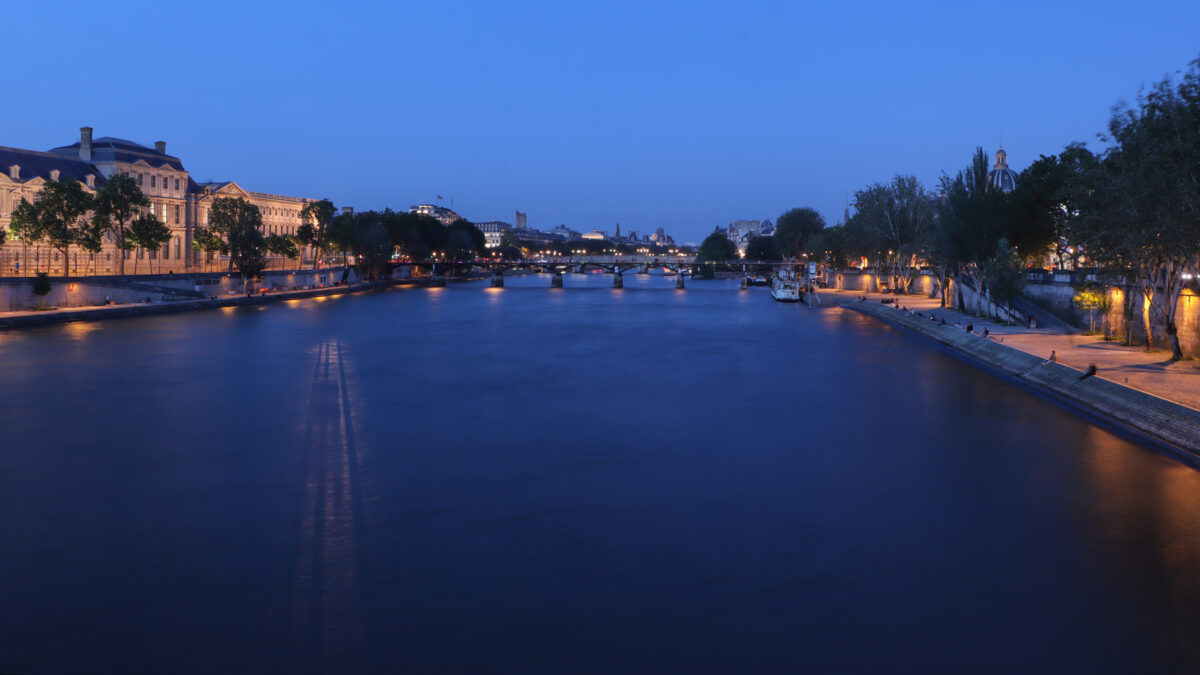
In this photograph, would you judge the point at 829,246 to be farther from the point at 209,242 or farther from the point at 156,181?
the point at 156,181

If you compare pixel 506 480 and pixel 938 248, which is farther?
pixel 938 248

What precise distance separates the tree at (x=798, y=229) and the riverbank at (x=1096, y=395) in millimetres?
129612

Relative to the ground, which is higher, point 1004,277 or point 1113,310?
point 1004,277

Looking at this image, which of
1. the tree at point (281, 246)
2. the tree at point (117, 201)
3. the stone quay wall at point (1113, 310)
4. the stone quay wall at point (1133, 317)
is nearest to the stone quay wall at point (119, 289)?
the tree at point (117, 201)

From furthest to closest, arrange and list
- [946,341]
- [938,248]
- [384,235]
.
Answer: [384,235], [938,248], [946,341]

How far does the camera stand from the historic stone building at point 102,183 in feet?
293

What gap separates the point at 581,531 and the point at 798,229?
16846cm

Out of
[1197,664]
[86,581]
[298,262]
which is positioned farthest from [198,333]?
[298,262]

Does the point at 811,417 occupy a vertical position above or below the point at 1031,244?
below

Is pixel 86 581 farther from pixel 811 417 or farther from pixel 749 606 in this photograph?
pixel 811 417

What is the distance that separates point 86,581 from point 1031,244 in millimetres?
71252

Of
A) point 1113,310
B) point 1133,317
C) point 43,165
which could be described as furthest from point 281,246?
point 1133,317

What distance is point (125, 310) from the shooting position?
68312 mm

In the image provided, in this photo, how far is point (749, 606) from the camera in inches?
459
